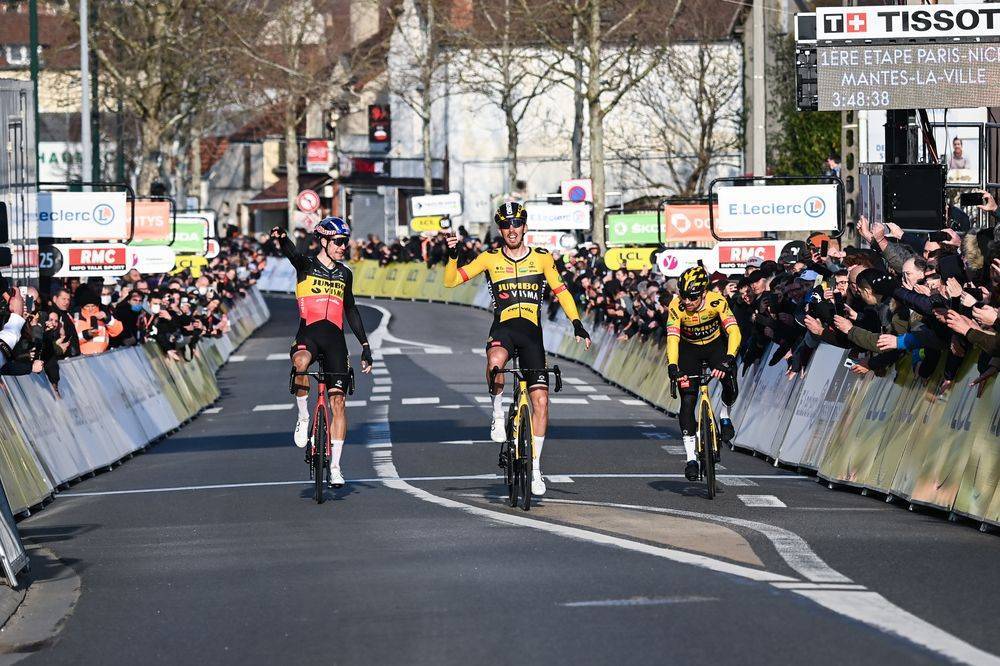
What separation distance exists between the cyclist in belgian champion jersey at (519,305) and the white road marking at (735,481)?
2397mm

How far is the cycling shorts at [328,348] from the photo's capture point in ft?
49.8

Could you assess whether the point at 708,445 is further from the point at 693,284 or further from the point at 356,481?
the point at 356,481

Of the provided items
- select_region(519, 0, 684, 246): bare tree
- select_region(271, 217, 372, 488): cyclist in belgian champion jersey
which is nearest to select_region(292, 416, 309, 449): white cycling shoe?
select_region(271, 217, 372, 488): cyclist in belgian champion jersey

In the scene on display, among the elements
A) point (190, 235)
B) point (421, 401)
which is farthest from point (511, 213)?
point (190, 235)

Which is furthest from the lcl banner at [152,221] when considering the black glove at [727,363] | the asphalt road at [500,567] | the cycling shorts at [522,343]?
the cycling shorts at [522,343]

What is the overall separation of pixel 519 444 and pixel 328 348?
198cm

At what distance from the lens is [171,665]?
327 inches

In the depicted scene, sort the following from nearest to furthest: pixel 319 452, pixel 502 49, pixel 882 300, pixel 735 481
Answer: pixel 319 452, pixel 882 300, pixel 735 481, pixel 502 49

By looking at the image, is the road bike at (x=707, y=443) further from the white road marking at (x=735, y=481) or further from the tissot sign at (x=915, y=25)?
the tissot sign at (x=915, y=25)

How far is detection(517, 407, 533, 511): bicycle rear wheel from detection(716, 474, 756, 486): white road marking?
9.27ft

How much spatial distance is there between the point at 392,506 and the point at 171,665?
6.11m

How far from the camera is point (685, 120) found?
77062 mm

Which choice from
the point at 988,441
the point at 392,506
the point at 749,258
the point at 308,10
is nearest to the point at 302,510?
the point at 392,506

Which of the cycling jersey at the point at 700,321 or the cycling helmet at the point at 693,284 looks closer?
the cycling helmet at the point at 693,284
